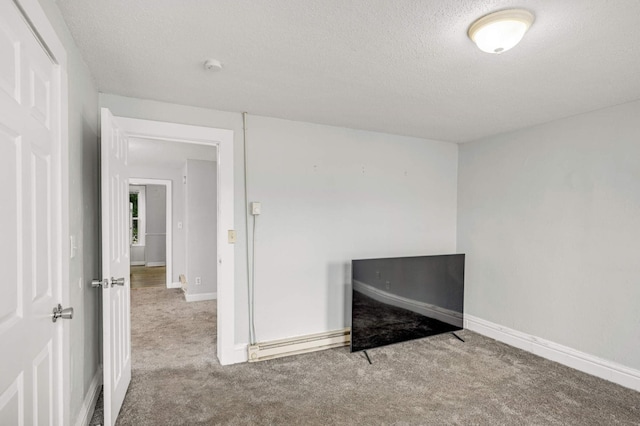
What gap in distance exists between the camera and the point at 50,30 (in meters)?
1.41

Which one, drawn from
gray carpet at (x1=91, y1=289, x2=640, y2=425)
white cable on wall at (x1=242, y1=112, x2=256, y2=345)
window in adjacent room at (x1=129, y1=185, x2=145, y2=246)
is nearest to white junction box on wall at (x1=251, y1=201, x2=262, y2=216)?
white cable on wall at (x1=242, y1=112, x2=256, y2=345)

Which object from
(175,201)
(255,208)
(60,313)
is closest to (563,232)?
(255,208)

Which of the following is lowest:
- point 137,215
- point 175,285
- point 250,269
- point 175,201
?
point 175,285

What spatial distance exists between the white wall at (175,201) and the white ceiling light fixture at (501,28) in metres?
5.94

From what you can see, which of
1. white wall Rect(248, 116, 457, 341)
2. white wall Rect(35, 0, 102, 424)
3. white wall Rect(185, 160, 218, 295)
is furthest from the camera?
white wall Rect(185, 160, 218, 295)

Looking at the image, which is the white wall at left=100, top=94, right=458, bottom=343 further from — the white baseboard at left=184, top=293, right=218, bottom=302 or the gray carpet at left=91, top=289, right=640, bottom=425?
the white baseboard at left=184, top=293, right=218, bottom=302

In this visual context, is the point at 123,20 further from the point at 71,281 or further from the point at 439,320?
the point at 439,320

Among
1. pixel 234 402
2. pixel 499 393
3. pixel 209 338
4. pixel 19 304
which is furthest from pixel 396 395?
pixel 19 304

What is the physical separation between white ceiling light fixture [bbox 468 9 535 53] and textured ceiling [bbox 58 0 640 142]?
0.14ft

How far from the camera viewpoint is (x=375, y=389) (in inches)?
105

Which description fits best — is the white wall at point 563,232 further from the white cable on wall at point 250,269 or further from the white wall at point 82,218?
the white wall at point 82,218

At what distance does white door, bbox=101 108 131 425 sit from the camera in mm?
2023

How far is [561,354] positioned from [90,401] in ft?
12.5

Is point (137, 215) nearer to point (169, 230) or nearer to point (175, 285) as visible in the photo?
point (169, 230)
